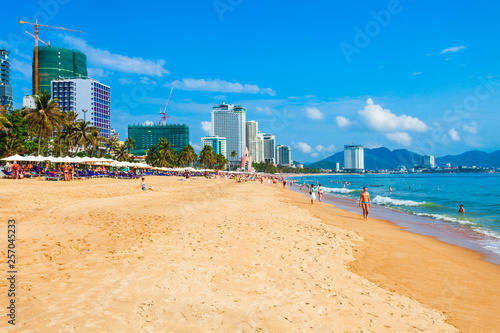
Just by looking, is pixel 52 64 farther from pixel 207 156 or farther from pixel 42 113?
pixel 42 113

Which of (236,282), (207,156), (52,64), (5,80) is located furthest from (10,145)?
(52,64)

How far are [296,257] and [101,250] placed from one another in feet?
15.1

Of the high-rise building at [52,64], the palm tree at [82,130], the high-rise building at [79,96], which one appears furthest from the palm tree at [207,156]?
the high-rise building at [52,64]

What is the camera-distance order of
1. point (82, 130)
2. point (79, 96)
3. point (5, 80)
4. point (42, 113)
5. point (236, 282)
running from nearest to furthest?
point (236, 282) → point (42, 113) → point (82, 130) → point (5, 80) → point (79, 96)

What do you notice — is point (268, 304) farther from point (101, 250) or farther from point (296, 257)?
point (101, 250)

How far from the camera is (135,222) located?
10859mm

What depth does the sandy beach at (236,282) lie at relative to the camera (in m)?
4.00

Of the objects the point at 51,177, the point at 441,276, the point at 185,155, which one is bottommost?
the point at 441,276

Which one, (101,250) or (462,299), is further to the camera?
(101,250)

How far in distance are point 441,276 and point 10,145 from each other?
55311 mm

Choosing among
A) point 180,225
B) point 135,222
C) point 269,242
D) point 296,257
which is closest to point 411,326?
point 296,257

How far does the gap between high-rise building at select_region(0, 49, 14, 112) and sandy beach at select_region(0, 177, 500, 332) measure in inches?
6995

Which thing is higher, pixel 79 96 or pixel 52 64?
pixel 52 64

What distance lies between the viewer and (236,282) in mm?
5402
